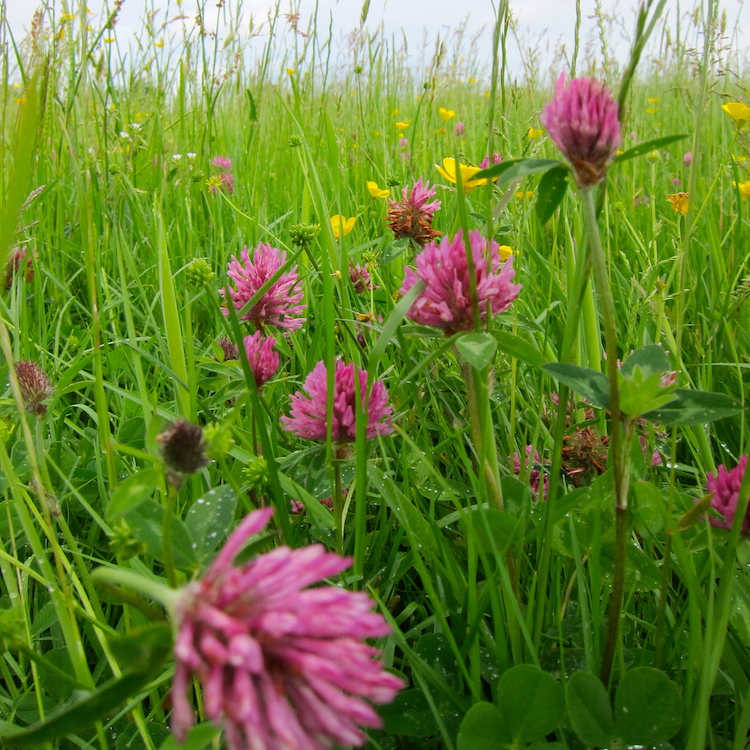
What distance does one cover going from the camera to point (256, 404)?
0.73m

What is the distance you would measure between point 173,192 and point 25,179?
192 centimetres

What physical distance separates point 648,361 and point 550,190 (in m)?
0.22

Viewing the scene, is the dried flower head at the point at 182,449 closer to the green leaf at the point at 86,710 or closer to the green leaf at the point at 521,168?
the green leaf at the point at 86,710

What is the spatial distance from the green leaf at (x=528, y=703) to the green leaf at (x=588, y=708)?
2 centimetres

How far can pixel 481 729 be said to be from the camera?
587mm

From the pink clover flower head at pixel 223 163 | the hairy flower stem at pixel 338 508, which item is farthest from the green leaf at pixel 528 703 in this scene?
the pink clover flower head at pixel 223 163

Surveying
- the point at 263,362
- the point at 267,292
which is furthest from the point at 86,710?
the point at 267,292

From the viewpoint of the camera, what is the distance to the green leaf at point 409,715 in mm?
631

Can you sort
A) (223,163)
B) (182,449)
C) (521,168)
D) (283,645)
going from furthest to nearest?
(223,163)
(521,168)
(182,449)
(283,645)

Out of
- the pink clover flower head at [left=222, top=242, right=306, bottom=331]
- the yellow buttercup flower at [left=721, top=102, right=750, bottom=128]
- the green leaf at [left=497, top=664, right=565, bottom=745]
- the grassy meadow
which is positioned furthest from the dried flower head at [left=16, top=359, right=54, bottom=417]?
the yellow buttercup flower at [left=721, top=102, right=750, bottom=128]

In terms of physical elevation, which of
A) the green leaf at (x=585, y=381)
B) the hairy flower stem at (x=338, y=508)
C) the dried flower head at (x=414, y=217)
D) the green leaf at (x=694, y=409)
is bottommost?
the hairy flower stem at (x=338, y=508)

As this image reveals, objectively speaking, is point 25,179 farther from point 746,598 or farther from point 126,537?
point 746,598

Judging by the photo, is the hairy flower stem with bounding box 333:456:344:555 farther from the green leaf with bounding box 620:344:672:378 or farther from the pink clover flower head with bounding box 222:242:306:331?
the pink clover flower head with bounding box 222:242:306:331

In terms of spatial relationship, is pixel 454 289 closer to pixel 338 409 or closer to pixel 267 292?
pixel 338 409
